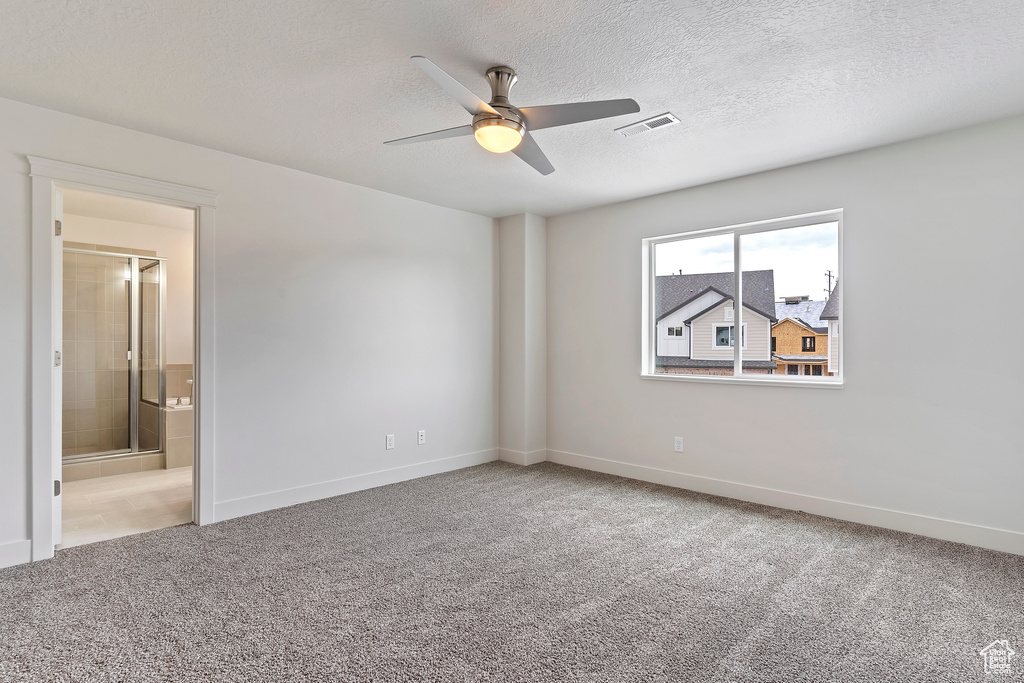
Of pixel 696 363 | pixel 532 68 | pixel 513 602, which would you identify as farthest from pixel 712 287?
pixel 513 602

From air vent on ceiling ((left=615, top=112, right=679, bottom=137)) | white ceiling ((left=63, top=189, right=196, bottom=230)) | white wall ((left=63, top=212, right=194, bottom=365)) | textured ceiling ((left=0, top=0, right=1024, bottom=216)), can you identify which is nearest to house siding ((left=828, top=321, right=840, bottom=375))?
textured ceiling ((left=0, top=0, right=1024, bottom=216))

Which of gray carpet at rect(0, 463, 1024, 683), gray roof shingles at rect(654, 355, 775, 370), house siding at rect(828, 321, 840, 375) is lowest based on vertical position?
gray carpet at rect(0, 463, 1024, 683)

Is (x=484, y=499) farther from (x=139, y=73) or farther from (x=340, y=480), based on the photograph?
(x=139, y=73)

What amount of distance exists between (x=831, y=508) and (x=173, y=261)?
6442 mm

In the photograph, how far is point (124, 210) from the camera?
502cm

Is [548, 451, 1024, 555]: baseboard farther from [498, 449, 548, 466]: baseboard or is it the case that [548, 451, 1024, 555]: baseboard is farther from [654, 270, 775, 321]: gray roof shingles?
[654, 270, 775, 321]: gray roof shingles

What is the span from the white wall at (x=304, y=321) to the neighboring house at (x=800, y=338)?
2663 millimetres

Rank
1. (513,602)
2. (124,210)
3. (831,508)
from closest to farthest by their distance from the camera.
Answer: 1. (513,602)
2. (831,508)
3. (124,210)

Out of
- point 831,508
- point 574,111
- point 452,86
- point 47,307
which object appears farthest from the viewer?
point 831,508

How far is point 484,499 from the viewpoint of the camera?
4.13 m

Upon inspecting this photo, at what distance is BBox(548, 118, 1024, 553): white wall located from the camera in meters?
3.09

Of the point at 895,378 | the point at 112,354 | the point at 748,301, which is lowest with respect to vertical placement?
the point at 895,378

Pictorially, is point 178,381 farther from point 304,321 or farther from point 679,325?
point 679,325

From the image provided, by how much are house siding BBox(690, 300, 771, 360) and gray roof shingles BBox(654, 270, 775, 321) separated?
0.08m
